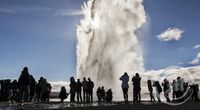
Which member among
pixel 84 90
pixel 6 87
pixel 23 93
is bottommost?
pixel 23 93

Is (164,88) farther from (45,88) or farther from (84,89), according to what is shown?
(45,88)

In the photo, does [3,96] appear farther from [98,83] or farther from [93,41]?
[93,41]

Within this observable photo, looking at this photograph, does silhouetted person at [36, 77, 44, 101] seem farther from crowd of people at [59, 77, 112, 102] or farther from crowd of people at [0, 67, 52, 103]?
crowd of people at [59, 77, 112, 102]

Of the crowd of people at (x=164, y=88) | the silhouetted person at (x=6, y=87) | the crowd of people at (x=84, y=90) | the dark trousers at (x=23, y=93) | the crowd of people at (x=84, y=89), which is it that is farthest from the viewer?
the silhouetted person at (x=6, y=87)

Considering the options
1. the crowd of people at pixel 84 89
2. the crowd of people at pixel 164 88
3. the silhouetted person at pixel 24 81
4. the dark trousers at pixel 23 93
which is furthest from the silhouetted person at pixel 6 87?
the crowd of people at pixel 164 88

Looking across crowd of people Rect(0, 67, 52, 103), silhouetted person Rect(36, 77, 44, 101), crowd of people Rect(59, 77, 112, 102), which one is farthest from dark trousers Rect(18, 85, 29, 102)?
crowd of people Rect(59, 77, 112, 102)

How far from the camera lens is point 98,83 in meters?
70.5

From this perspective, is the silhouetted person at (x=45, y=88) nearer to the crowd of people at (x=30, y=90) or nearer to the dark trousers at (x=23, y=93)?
the crowd of people at (x=30, y=90)

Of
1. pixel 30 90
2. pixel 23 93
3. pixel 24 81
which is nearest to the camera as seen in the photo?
pixel 24 81

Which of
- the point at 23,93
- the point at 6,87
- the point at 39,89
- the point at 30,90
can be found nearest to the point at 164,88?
the point at 39,89

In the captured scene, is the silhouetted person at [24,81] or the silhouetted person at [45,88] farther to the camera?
the silhouetted person at [45,88]

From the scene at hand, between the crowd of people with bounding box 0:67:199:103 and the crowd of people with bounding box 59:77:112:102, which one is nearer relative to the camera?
the crowd of people with bounding box 0:67:199:103

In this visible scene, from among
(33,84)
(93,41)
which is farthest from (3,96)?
(93,41)

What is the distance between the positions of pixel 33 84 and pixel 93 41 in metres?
39.0
